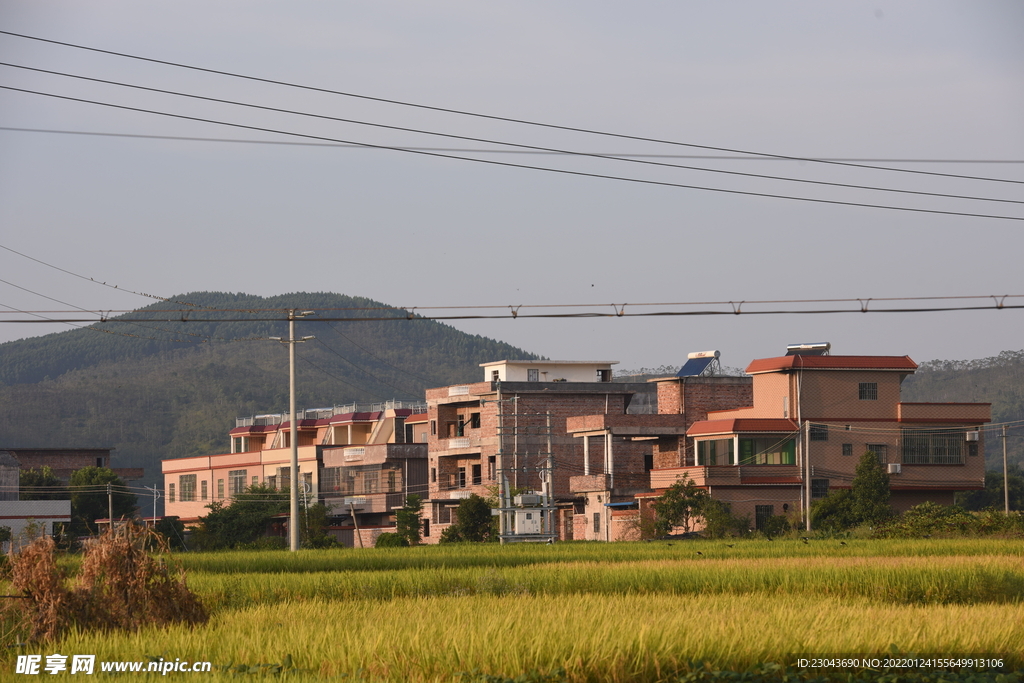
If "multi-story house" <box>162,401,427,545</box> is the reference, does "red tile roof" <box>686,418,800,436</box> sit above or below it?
above

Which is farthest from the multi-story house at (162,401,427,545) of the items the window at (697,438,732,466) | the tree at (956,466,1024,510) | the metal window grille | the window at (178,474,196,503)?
the tree at (956,466,1024,510)

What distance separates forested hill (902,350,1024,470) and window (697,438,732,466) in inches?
3046

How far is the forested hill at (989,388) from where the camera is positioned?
13138 centimetres

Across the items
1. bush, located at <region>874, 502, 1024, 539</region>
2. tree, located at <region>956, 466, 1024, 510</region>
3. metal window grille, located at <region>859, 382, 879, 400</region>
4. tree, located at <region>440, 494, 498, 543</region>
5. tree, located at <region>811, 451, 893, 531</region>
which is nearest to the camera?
bush, located at <region>874, 502, 1024, 539</region>

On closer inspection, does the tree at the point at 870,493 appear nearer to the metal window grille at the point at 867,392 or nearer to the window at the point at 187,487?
the metal window grille at the point at 867,392

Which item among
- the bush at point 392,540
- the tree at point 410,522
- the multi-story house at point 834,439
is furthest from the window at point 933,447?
the tree at point 410,522

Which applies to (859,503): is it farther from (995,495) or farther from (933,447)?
(995,495)

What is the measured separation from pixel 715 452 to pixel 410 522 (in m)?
21.2

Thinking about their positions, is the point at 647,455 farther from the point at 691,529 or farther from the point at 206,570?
the point at 206,570

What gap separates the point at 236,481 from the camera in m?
88.1

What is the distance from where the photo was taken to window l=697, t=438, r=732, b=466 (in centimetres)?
5447

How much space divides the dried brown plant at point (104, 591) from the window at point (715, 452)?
3831 centimetres

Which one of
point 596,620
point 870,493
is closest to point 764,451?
point 870,493

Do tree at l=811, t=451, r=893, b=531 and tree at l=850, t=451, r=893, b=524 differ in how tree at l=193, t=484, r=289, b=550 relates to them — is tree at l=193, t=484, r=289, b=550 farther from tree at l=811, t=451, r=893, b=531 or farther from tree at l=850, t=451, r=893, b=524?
tree at l=850, t=451, r=893, b=524
